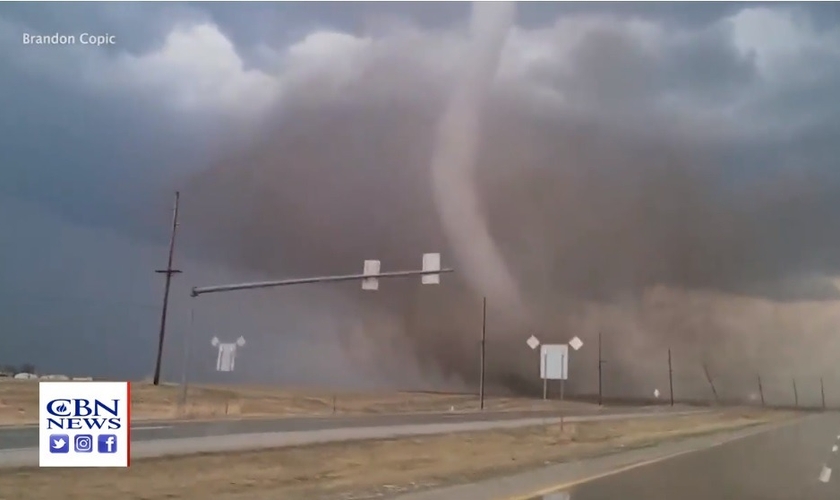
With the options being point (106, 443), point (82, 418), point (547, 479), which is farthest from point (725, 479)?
point (82, 418)

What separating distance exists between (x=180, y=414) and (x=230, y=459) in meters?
22.4

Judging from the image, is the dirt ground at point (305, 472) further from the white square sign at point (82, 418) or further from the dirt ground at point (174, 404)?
the dirt ground at point (174, 404)

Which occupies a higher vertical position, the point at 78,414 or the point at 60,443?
the point at 78,414

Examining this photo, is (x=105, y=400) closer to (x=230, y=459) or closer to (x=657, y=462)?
(x=230, y=459)

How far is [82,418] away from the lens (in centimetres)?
1284

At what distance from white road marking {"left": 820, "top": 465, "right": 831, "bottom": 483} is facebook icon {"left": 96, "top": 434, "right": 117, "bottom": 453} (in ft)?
53.7

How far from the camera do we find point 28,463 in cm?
1630

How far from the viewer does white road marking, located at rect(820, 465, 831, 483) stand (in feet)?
65.4

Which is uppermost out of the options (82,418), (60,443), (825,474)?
(82,418)

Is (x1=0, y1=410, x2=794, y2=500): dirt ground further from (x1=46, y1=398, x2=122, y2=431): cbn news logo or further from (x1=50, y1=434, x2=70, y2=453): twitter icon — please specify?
(x1=46, y1=398, x2=122, y2=431): cbn news logo

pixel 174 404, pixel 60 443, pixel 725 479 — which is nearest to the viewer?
pixel 60 443

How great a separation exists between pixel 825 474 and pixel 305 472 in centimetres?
1385

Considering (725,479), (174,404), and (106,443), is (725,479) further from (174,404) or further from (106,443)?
(174,404)

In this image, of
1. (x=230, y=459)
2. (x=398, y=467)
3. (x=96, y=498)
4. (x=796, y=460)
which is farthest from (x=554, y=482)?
(x=796, y=460)
